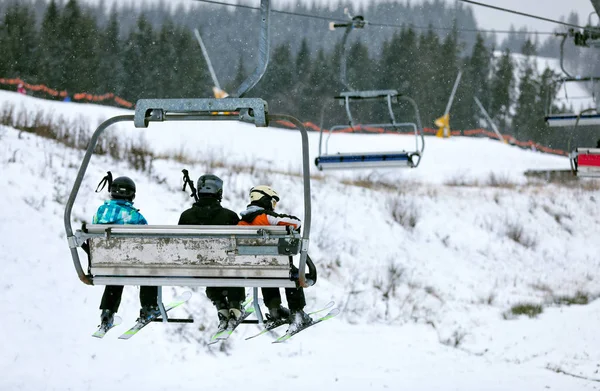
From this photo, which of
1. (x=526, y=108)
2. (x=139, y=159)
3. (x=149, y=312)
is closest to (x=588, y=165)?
(x=149, y=312)

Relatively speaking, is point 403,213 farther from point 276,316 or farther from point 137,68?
point 137,68

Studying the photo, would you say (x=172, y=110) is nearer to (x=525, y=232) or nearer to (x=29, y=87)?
(x=525, y=232)

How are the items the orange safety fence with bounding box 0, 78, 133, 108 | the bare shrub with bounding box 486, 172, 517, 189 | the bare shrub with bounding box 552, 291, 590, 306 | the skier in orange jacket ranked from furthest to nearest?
1. the orange safety fence with bounding box 0, 78, 133, 108
2. the bare shrub with bounding box 486, 172, 517, 189
3. the bare shrub with bounding box 552, 291, 590, 306
4. the skier in orange jacket

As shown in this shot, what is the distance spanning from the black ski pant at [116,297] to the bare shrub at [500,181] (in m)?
19.8

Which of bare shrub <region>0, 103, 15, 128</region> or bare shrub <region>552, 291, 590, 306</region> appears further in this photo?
bare shrub <region>552, 291, 590, 306</region>

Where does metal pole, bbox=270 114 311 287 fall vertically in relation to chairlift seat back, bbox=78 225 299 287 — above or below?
above

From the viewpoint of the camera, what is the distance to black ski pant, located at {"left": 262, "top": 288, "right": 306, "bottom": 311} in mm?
6016

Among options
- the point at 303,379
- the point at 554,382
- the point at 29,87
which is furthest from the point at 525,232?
the point at 29,87

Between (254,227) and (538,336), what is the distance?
10.2 m

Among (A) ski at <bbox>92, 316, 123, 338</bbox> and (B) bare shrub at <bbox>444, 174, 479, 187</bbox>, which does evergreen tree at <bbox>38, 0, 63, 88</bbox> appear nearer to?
(B) bare shrub at <bbox>444, 174, 479, 187</bbox>

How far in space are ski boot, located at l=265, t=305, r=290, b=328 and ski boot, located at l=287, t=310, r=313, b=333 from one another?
0.06 metres

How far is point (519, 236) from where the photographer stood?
19.5 meters

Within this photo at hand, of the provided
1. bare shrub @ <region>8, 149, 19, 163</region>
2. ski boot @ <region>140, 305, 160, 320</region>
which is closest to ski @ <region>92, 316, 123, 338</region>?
ski boot @ <region>140, 305, 160, 320</region>

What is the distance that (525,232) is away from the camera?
785 inches
